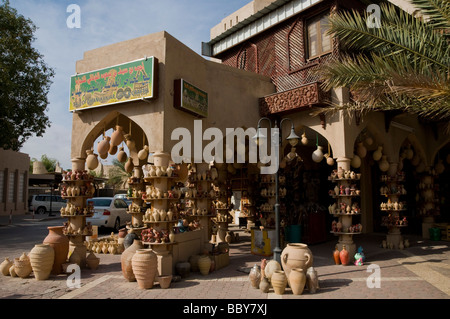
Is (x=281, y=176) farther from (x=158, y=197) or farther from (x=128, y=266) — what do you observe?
(x=128, y=266)

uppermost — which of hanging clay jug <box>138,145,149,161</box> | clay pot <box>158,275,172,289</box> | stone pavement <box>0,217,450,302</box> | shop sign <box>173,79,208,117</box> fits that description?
shop sign <box>173,79,208,117</box>

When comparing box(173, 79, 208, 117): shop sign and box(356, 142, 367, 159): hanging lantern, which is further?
box(356, 142, 367, 159): hanging lantern

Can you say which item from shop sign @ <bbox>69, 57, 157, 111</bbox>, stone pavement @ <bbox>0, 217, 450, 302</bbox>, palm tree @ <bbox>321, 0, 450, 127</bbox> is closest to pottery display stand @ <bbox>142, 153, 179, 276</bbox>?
stone pavement @ <bbox>0, 217, 450, 302</bbox>

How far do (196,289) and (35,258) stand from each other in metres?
3.82

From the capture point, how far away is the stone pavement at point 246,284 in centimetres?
650

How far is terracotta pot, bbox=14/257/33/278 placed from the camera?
7.68 meters

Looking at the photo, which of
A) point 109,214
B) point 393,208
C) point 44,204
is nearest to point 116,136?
point 109,214

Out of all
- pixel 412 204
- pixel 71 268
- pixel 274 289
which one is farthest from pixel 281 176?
pixel 412 204

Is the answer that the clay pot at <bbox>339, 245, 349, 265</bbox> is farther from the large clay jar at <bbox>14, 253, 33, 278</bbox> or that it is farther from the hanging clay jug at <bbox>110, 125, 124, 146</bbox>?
the large clay jar at <bbox>14, 253, 33, 278</bbox>

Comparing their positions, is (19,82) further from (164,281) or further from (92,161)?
(164,281)

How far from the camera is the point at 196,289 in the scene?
275 inches

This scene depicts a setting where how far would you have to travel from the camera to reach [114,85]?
8641 mm

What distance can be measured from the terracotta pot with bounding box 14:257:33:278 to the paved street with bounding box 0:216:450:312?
17 cm

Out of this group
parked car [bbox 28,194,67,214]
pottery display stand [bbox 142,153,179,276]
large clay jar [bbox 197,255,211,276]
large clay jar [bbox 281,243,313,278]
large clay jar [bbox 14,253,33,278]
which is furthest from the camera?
parked car [bbox 28,194,67,214]
